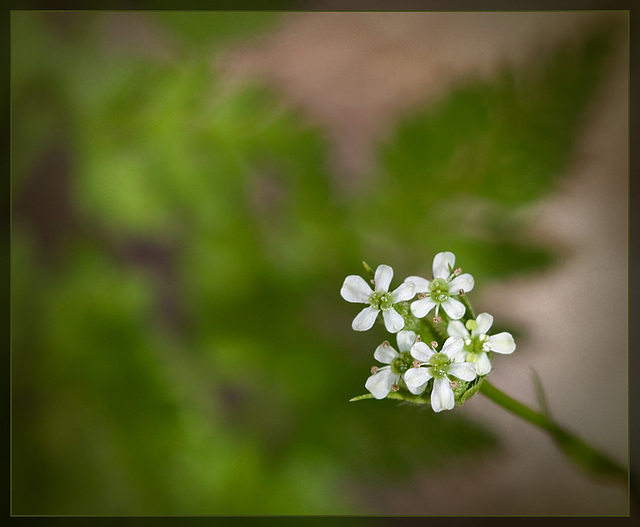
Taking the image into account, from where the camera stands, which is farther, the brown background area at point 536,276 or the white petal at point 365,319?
the brown background area at point 536,276

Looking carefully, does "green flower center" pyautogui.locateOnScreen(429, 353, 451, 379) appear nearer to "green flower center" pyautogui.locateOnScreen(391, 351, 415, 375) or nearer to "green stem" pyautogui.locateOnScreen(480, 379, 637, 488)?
"green flower center" pyautogui.locateOnScreen(391, 351, 415, 375)

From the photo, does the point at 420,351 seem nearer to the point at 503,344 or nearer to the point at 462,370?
the point at 462,370

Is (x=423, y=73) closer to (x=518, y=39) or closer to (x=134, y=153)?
(x=518, y=39)

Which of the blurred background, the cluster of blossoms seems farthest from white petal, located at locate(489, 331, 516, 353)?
the blurred background

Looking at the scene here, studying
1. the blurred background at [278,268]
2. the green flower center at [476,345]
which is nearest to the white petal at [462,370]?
the green flower center at [476,345]

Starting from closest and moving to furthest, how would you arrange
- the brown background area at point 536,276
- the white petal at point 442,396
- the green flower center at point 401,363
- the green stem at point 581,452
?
the white petal at point 442,396, the green flower center at point 401,363, the green stem at point 581,452, the brown background area at point 536,276

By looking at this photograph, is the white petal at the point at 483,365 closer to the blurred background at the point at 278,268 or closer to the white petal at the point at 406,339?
the white petal at the point at 406,339

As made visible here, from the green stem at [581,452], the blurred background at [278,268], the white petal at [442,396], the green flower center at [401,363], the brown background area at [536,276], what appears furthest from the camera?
the brown background area at [536,276]
